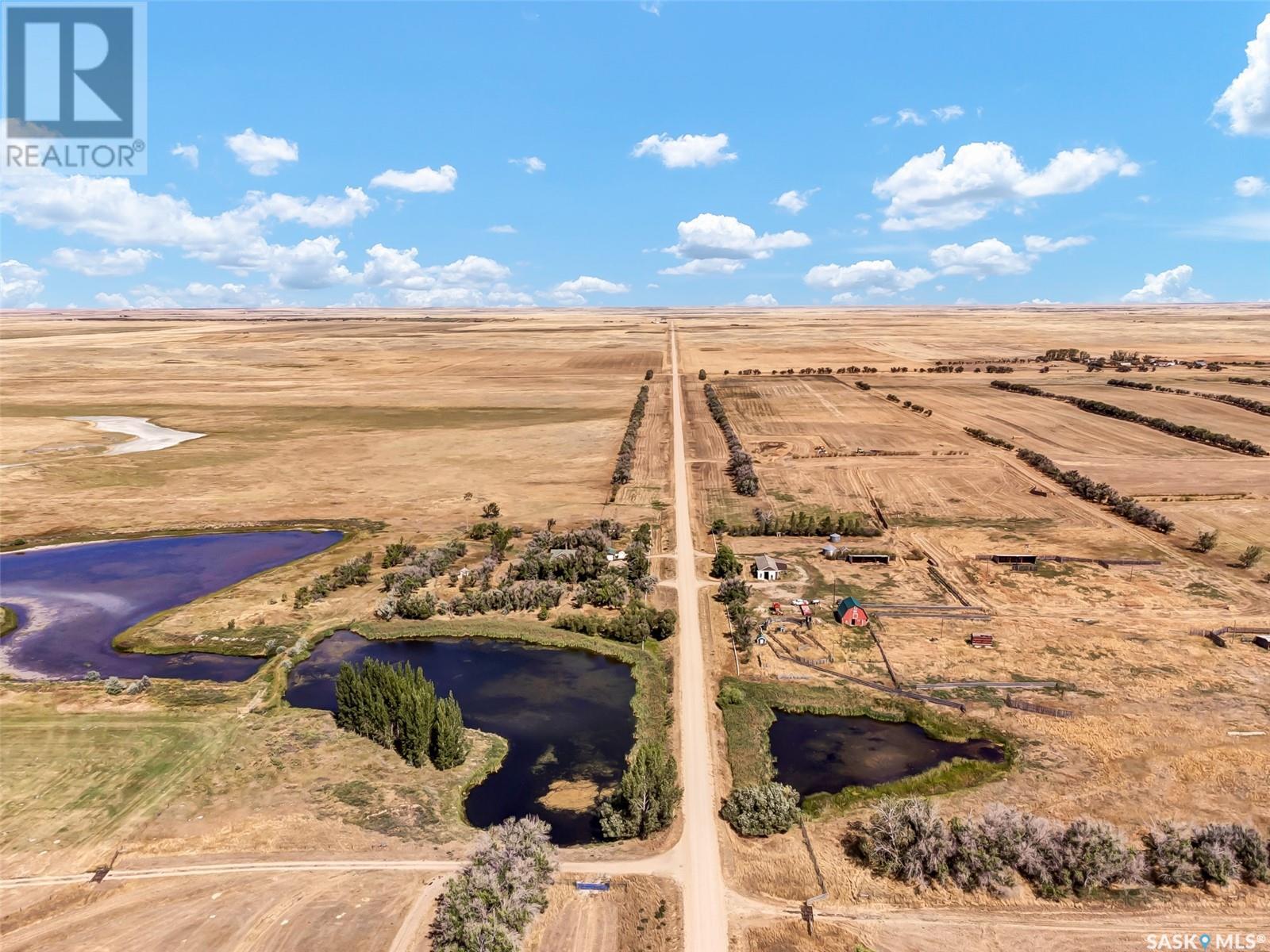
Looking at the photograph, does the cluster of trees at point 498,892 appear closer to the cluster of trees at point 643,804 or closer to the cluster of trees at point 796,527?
the cluster of trees at point 643,804

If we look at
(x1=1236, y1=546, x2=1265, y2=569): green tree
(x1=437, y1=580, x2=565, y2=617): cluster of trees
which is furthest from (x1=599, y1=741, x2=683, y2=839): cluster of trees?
(x1=1236, y1=546, x2=1265, y2=569): green tree

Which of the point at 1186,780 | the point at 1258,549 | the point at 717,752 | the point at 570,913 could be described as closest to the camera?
the point at 570,913

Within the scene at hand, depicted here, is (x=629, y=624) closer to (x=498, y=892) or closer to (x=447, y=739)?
(x=447, y=739)

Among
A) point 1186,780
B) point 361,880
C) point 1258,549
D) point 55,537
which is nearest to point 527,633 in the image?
point 361,880

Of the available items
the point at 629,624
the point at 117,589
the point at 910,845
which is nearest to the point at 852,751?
the point at 910,845

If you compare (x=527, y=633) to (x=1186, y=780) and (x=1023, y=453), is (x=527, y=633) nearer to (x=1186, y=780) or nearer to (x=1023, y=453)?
(x=1186, y=780)

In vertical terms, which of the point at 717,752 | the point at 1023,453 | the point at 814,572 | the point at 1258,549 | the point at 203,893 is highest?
the point at 1023,453

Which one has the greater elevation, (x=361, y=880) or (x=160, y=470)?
(x=160, y=470)
